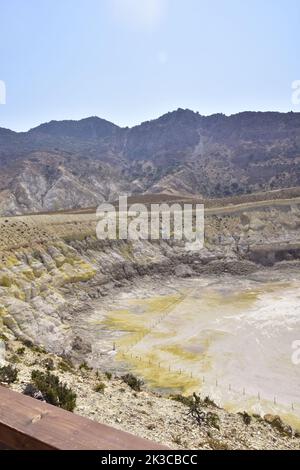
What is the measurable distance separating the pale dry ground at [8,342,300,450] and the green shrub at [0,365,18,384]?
0.74ft

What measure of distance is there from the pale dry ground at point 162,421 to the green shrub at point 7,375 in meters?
0.23

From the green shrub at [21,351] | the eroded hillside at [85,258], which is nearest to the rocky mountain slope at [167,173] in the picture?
the eroded hillside at [85,258]

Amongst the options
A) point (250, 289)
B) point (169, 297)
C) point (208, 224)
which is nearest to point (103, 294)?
Answer: point (169, 297)

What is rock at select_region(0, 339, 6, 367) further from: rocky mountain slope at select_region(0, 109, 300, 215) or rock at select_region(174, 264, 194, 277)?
rocky mountain slope at select_region(0, 109, 300, 215)

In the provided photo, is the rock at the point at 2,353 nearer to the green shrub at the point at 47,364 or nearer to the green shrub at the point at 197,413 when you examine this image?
the green shrub at the point at 47,364

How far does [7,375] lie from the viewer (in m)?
12.7

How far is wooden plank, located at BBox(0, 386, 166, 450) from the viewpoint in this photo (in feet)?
8.23

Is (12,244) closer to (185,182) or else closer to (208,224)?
(208,224)

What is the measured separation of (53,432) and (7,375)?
36.7 feet

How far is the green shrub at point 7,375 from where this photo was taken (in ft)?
40.3
